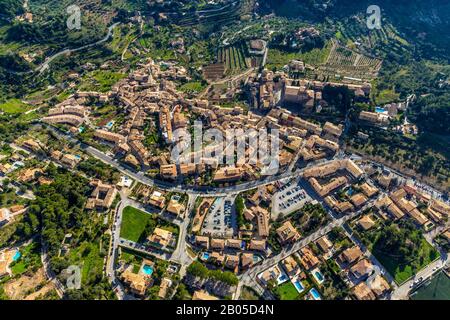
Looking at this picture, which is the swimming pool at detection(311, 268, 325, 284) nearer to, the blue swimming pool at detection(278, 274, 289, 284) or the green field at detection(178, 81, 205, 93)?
the blue swimming pool at detection(278, 274, 289, 284)

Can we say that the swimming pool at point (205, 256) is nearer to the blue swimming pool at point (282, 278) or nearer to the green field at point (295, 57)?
the blue swimming pool at point (282, 278)

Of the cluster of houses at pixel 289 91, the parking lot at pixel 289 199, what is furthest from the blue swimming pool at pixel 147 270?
the cluster of houses at pixel 289 91

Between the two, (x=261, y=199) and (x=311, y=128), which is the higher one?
(x=311, y=128)

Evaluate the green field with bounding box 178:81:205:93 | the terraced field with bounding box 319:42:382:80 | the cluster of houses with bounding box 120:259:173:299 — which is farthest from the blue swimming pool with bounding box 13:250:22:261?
the terraced field with bounding box 319:42:382:80

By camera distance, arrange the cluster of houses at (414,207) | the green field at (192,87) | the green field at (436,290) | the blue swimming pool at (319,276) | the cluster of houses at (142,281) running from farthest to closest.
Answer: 1. the green field at (192,87)
2. the cluster of houses at (414,207)
3. the blue swimming pool at (319,276)
4. the green field at (436,290)
5. the cluster of houses at (142,281)

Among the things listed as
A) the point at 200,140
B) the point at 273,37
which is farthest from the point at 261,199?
the point at 273,37
